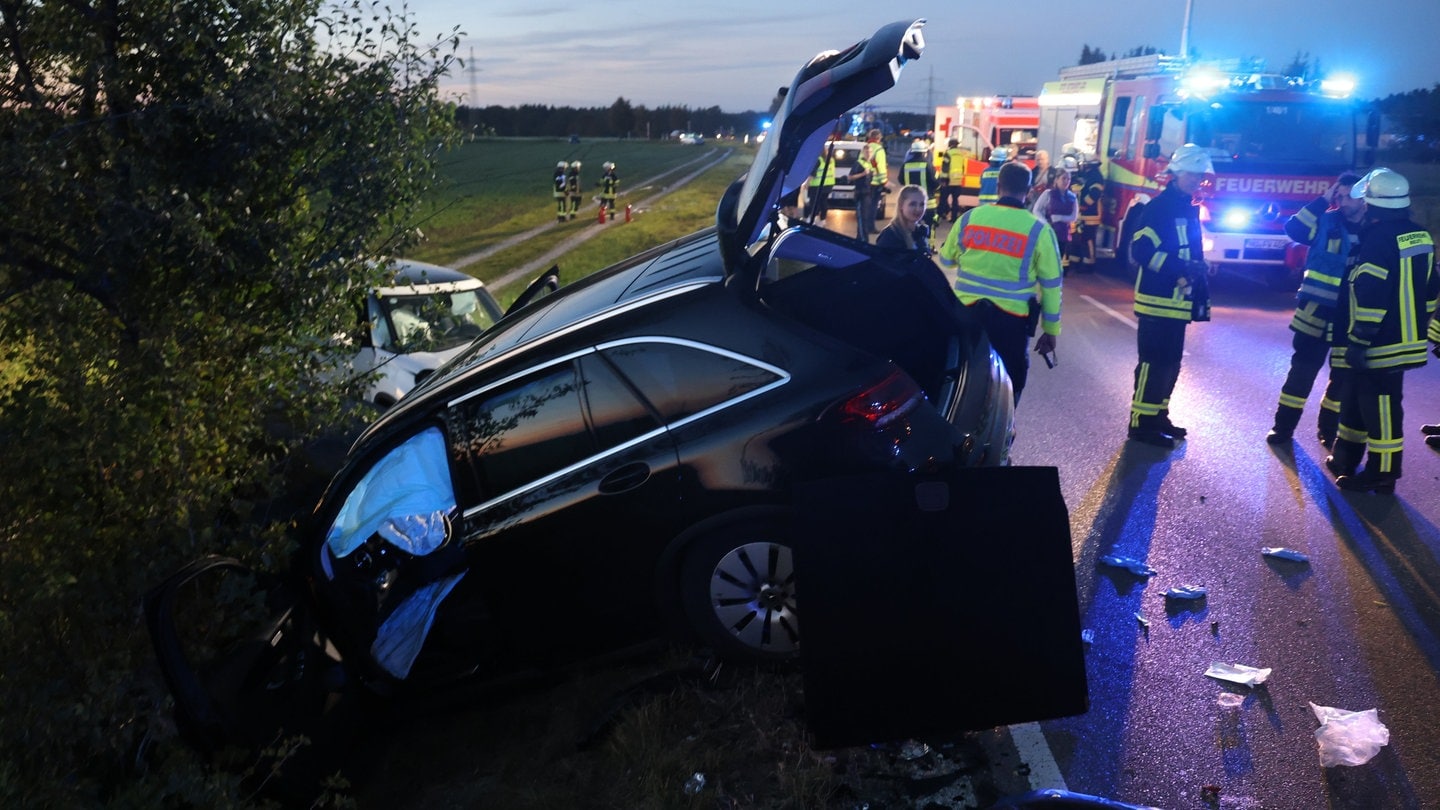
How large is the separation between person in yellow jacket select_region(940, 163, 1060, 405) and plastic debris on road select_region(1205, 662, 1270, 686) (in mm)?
2626

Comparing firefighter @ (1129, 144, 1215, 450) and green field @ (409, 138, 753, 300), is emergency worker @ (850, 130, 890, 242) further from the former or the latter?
firefighter @ (1129, 144, 1215, 450)

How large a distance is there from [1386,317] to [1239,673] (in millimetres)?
3166

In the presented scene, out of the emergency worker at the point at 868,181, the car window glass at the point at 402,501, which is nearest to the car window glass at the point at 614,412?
the car window glass at the point at 402,501

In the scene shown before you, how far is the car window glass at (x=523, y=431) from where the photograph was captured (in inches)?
161

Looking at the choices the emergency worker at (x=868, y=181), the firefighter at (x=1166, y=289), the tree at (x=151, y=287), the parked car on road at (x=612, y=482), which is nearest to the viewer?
the tree at (x=151, y=287)

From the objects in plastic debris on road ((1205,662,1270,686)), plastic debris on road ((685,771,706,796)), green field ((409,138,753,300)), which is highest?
plastic debris on road ((685,771,706,796))

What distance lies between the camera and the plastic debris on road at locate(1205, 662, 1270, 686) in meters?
4.27

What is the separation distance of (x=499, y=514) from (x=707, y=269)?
125 cm

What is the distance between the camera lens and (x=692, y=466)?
4.00 metres

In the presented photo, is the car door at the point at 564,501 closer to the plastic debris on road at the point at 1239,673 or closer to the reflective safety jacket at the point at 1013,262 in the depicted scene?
the plastic debris on road at the point at 1239,673

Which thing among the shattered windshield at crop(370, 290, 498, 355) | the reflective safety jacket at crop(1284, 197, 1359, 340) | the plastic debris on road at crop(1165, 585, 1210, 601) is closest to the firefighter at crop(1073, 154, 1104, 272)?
the reflective safety jacket at crop(1284, 197, 1359, 340)

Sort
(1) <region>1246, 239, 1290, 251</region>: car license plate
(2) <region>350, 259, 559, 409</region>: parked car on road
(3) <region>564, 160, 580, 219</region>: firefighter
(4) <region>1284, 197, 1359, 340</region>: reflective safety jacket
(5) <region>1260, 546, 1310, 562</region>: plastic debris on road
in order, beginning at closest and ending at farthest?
(5) <region>1260, 546, 1310, 562</region>: plastic debris on road < (2) <region>350, 259, 559, 409</region>: parked car on road < (4) <region>1284, 197, 1359, 340</region>: reflective safety jacket < (1) <region>1246, 239, 1290, 251</region>: car license plate < (3) <region>564, 160, 580, 219</region>: firefighter

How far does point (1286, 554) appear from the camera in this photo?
216 inches

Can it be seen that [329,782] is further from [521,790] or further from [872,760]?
[872,760]
